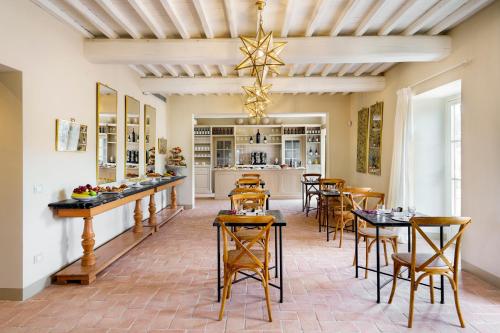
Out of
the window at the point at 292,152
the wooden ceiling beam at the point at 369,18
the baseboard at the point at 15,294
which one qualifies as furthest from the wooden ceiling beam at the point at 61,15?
the window at the point at 292,152

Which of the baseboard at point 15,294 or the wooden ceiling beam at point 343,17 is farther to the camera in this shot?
the wooden ceiling beam at point 343,17

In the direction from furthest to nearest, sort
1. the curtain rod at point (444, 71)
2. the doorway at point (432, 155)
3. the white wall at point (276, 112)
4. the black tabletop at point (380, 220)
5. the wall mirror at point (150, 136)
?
1. the white wall at point (276, 112)
2. the wall mirror at point (150, 136)
3. the doorway at point (432, 155)
4. the curtain rod at point (444, 71)
5. the black tabletop at point (380, 220)

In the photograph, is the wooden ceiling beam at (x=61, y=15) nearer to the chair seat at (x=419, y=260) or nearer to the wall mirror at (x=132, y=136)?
the wall mirror at (x=132, y=136)

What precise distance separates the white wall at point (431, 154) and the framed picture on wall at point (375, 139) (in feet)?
4.54

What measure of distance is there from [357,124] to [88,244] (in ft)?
24.4

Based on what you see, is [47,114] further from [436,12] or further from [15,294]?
[436,12]

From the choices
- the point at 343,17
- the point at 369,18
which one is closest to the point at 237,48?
the point at 343,17

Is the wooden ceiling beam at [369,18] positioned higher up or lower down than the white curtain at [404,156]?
higher up

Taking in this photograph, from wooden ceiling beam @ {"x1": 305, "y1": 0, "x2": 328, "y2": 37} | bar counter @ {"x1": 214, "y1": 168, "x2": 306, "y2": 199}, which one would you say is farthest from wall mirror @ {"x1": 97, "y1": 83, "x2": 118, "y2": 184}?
bar counter @ {"x1": 214, "y1": 168, "x2": 306, "y2": 199}

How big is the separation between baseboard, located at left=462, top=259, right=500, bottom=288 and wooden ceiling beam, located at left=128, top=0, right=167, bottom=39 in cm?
544

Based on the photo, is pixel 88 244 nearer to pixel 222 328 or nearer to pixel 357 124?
pixel 222 328

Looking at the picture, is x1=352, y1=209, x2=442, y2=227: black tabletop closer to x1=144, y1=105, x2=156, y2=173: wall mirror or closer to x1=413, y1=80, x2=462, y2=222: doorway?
x1=413, y1=80, x2=462, y2=222: doorway

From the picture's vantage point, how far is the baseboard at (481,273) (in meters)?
3.80

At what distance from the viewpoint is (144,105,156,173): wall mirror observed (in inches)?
304
